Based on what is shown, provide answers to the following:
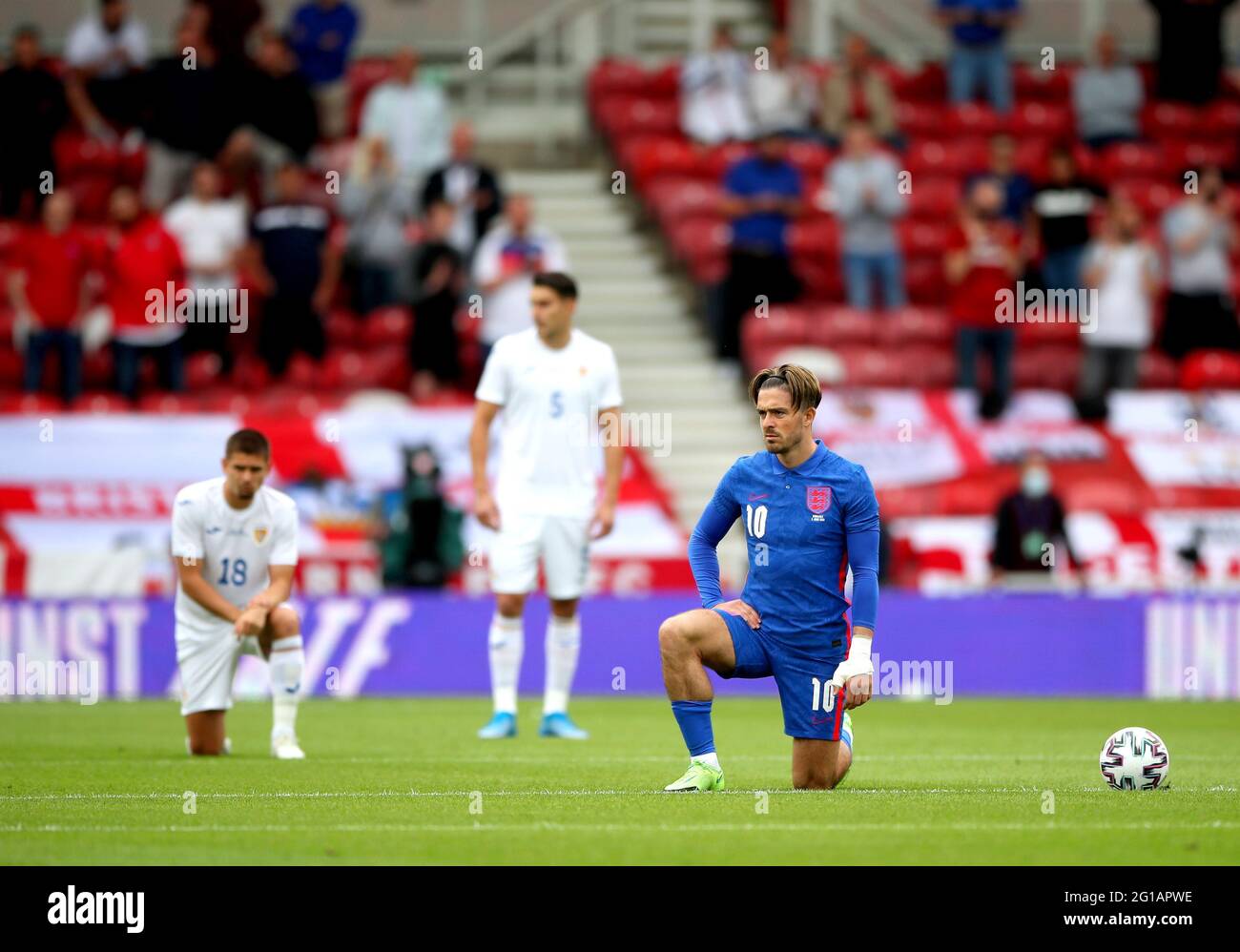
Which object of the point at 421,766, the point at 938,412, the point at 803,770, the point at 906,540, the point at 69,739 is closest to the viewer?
the point at 803,770

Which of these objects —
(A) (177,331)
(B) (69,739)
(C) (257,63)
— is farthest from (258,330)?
(B) (69,739)

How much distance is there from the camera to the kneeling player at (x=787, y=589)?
938 cm

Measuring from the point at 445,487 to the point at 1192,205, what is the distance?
28.9 feet

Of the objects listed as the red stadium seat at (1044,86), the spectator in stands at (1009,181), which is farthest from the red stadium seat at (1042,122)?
the spectator in stands at (1009,181)

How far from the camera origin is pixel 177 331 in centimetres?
2128

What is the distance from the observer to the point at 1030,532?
63.5 ft

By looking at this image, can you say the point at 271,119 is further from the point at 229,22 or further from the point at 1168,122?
the point at 1168,122

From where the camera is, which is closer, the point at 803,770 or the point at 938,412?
the point at 803,770

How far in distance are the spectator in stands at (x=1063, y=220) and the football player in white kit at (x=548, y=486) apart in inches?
425

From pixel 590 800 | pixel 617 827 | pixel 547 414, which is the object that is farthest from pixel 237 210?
pixel 617 827

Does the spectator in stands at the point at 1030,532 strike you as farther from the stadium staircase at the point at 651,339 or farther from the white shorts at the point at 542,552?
the white shorts at the point at 542,552

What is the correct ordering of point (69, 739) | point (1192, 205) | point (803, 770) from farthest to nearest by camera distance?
point (1192, 205), point (69, 739), point (803, 770)

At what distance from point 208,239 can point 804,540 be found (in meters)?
13.3
